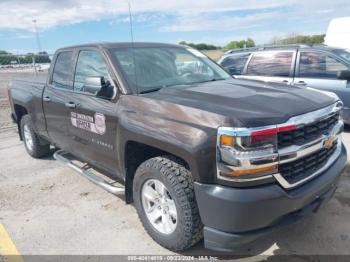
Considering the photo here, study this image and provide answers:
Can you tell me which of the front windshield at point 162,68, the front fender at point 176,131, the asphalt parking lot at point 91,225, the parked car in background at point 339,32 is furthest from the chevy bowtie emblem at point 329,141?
the parked car in background at point 339,32

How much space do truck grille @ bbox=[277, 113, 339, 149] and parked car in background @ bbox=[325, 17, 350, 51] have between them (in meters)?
10.5

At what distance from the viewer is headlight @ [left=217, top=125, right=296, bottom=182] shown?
7.94 feet

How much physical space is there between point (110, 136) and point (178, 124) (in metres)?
1.05

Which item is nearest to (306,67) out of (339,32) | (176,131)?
(176,131)

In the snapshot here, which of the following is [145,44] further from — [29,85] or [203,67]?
[29,85]

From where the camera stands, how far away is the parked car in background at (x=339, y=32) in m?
12.2

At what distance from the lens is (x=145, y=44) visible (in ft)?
13.6

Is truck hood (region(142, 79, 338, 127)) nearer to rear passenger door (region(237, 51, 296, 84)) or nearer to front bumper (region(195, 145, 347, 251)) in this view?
front bumper (region(195, 145, 347, 251))

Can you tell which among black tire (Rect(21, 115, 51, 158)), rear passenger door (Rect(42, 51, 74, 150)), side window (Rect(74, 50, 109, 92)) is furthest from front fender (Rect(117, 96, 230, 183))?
Answer: black tire (Rect(21, 115, 51, 158))

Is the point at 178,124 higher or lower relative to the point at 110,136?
higher

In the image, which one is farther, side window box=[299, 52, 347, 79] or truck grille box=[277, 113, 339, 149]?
side window box=[299, 52, 347, 79]

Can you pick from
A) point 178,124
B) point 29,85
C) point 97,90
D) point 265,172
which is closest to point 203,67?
point 97,90

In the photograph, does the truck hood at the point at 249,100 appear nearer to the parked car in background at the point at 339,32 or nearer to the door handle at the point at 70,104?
the door handle at the point at 70,104

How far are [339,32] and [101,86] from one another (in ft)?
38.6
